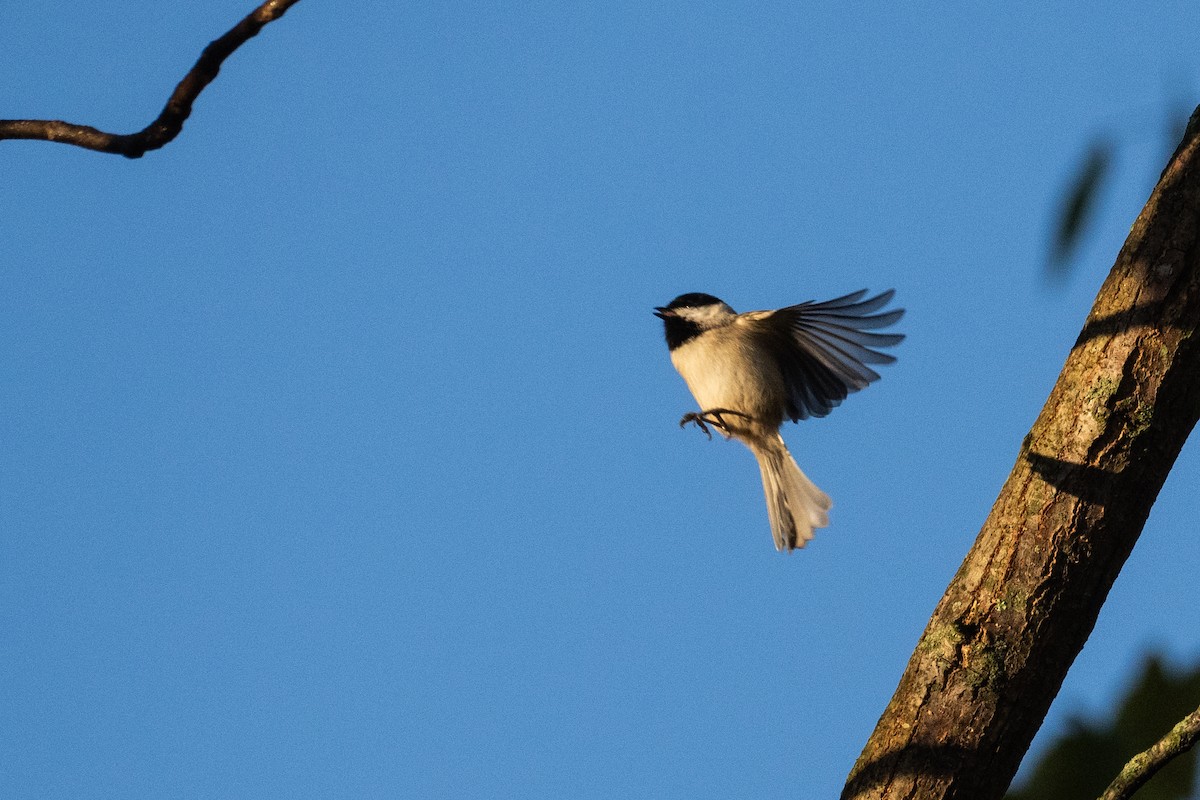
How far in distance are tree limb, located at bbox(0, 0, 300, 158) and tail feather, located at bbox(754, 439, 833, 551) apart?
12.0ft

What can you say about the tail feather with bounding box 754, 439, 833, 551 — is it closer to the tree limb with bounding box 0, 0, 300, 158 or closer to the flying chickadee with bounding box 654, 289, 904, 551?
the flying chickadee with bounding box 654, 289, 904, 551

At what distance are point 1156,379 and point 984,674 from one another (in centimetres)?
77

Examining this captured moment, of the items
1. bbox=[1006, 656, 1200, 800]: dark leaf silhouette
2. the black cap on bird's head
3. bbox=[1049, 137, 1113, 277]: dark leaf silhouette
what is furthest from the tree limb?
the black cap on bird's head

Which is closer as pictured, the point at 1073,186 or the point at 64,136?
the point at 64,136

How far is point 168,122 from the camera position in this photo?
91.0 inches

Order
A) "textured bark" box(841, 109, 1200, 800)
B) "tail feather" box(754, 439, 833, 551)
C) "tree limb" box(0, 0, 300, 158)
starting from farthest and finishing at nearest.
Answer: "tail feather" box(754, 439, 833, 551)
"textured bark" box(841, 109, 1200, 800)
"tree limb" box(0, 0, 300, 158)

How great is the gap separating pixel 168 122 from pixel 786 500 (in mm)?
3821

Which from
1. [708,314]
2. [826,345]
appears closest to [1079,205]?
[826,345]

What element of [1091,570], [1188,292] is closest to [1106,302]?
[1188,292]

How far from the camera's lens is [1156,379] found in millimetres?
2633

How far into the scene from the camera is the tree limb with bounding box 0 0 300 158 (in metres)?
2.26

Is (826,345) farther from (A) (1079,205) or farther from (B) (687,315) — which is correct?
(A) (1079,205)

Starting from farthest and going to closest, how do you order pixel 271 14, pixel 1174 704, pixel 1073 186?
pixel 1174 704 < pixel 1073 186 < pixel 271 14

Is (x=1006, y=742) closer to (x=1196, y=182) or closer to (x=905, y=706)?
(x=905, y=706)
